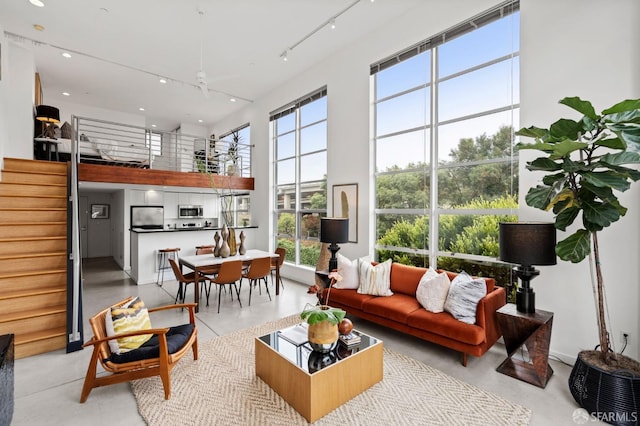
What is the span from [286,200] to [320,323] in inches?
198

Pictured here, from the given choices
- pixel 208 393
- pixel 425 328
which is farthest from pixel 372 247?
pixel 208 393

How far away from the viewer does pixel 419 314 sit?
3.25m

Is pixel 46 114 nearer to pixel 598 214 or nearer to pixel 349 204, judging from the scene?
pixel 349 204

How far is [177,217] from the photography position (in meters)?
9.15

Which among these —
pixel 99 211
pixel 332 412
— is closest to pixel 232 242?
pixel 332 412

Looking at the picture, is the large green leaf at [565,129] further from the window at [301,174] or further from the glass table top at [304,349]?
the window at [301,174]

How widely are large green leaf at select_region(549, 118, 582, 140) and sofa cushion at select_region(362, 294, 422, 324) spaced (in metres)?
2.19

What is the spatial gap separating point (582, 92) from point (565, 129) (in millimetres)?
1072

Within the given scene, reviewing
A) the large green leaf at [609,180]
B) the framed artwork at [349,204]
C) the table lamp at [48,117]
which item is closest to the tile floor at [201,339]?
the framed artwork at [349,204]

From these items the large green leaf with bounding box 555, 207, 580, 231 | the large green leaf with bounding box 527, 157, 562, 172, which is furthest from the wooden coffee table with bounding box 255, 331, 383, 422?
the large green leaf with bounding box 527, 157, 562, 172

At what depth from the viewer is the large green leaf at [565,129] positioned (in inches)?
92.0

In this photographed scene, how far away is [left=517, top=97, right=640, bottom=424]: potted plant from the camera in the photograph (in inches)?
83.7

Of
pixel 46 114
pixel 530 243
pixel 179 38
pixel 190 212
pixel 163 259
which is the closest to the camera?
pixel 530 243

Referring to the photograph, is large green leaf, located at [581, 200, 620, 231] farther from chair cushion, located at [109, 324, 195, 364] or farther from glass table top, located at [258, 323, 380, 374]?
chair cushion, located at [109, 324, 195, 364]
